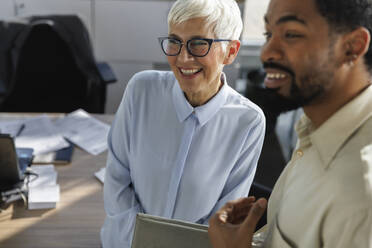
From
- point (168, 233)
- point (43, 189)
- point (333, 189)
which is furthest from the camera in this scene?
point (43, 189)

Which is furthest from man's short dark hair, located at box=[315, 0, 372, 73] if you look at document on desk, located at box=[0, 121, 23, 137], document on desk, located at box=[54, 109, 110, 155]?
document on desk, located at box=[0, 121, 23, 137]

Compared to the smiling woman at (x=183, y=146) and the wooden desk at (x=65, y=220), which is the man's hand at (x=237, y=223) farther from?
the wooden desk at (x=65, y=220)

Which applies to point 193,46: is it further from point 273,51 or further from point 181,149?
point 273,51

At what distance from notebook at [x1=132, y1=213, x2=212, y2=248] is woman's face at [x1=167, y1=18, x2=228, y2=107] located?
1.40ft

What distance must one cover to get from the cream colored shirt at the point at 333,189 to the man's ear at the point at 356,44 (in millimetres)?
72

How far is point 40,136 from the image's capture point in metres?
2.00

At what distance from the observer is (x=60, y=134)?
2.04 metres

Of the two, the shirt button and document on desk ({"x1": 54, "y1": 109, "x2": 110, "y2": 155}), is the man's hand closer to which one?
the shirt button

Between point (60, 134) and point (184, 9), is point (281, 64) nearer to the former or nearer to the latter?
point (184, 9)

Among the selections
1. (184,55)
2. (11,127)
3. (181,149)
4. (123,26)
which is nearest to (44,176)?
(11,127)

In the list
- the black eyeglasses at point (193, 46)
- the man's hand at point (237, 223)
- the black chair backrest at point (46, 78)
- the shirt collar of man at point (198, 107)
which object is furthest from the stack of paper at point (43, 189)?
the black chair backrest at point (46, 78)

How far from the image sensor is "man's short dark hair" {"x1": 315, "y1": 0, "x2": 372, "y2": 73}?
699 millimetres

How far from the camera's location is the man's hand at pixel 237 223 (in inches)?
31.9

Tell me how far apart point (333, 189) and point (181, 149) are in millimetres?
699
